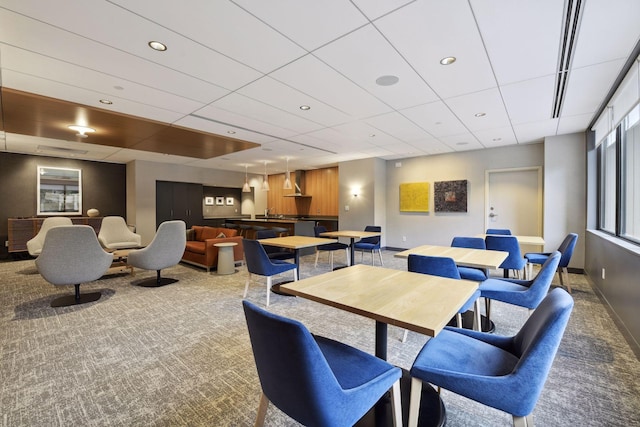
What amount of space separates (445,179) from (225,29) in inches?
249

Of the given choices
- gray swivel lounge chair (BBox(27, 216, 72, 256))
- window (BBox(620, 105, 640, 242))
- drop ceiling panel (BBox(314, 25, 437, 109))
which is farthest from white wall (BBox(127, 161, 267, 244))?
window (BBox(620, 105, 640, 242))

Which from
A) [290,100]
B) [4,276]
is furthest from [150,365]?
[4,276]

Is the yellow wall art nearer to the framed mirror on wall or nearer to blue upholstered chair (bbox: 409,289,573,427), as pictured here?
blue upholstered chair (bbox: 409,289,573,427)

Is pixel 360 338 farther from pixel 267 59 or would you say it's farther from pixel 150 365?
pixel 267 59

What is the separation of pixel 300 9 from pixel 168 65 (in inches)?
61.3

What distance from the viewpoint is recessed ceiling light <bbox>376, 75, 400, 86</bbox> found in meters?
2.98

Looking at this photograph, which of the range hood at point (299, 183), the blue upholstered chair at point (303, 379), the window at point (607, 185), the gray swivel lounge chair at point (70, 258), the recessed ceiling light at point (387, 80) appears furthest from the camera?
the range hood at point (299, 183)

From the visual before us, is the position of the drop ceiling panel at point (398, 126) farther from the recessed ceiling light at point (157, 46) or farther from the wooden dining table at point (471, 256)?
the recessed ceiling light at point (157, 46)

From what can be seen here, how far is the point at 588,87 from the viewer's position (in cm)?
324

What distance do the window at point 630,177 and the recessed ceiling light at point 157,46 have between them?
4.91 m

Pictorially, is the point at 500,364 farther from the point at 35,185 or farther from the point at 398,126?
the point at 35,185

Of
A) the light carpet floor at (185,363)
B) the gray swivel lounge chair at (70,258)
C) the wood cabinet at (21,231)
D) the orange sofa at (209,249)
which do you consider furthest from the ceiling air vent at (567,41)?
the wood cabinet at (21,231)

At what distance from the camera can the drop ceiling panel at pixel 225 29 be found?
6.36 feet

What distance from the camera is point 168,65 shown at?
8.95ft
